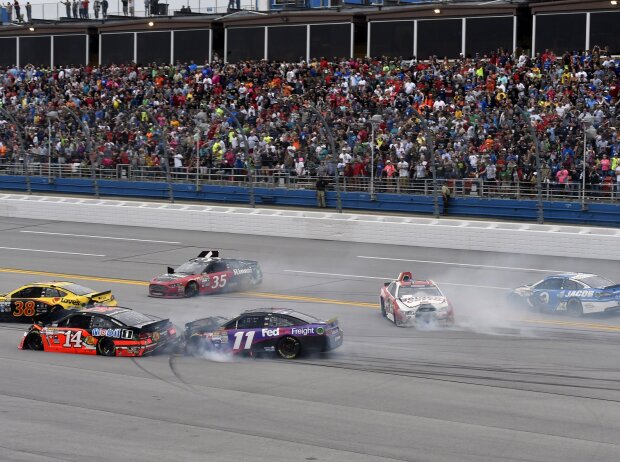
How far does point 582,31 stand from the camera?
4572 cm

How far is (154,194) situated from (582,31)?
1844 centimetres

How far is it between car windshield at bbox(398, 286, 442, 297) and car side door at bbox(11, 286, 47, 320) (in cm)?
846

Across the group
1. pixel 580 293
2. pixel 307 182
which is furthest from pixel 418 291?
pixel 307 182

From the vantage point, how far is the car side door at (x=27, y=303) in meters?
27.1

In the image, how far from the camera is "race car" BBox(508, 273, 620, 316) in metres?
25.6

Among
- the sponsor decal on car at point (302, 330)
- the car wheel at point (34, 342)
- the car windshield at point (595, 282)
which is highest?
the car windshield at point (595, 282)

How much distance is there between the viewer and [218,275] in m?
30.4

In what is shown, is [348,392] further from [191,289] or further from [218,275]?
[218,275]

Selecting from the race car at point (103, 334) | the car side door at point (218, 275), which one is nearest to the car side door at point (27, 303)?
the race car at point (103, 334)

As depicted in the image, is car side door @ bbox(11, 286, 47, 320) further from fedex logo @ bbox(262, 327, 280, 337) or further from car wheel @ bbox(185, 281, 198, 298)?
fedex logo @ bbox(262, 327, 280, 337)

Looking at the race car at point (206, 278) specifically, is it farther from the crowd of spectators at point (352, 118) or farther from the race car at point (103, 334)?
the crowd of spectators at point (352, 118)

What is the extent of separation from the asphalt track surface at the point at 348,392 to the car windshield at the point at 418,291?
2.59ft

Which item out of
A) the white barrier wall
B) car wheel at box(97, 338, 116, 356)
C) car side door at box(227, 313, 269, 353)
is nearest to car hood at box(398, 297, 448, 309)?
car side door at box(227, 313, 269, 353)

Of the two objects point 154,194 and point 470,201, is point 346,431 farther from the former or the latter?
point 154,194
